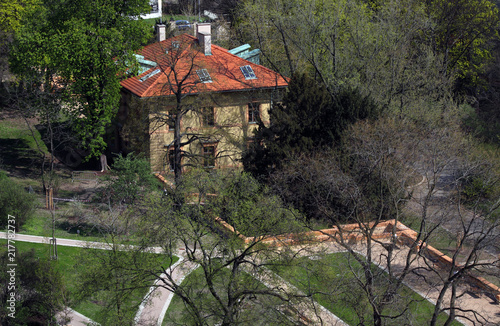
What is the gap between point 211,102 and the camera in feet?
111

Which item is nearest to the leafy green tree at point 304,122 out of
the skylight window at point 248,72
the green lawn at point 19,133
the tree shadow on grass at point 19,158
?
the skylight window at point 248,72

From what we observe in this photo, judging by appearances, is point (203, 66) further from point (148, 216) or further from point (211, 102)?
point (148, 216)

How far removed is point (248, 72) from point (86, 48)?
9497 mm

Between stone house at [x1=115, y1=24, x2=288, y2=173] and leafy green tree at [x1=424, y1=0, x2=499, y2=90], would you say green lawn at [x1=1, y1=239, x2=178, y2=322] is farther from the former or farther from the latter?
leafy green tree at [x1=424, y1=0, x2=499, y2=90]

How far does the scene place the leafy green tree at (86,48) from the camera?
30.2m

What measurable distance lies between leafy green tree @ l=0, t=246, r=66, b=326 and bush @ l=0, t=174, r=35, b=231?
16.3 feet

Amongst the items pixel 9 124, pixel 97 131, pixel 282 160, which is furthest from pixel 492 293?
pixel 9 124

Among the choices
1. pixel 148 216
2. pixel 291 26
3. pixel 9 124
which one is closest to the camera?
pixel 148 216

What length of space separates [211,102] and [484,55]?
75.0ft

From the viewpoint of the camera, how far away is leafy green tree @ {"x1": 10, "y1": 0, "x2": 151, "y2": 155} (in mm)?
30219

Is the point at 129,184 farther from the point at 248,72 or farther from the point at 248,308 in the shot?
the point at 248,72

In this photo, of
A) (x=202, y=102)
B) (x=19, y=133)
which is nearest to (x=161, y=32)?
(x=202, y=102)

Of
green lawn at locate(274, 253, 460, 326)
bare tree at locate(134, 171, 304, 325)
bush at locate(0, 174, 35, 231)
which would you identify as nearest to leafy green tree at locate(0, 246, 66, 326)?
bare tree at locate(134, 171, 304, 325)

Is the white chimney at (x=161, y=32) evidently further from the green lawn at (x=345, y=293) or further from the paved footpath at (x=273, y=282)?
the green lawn at (x=345, y=293)
